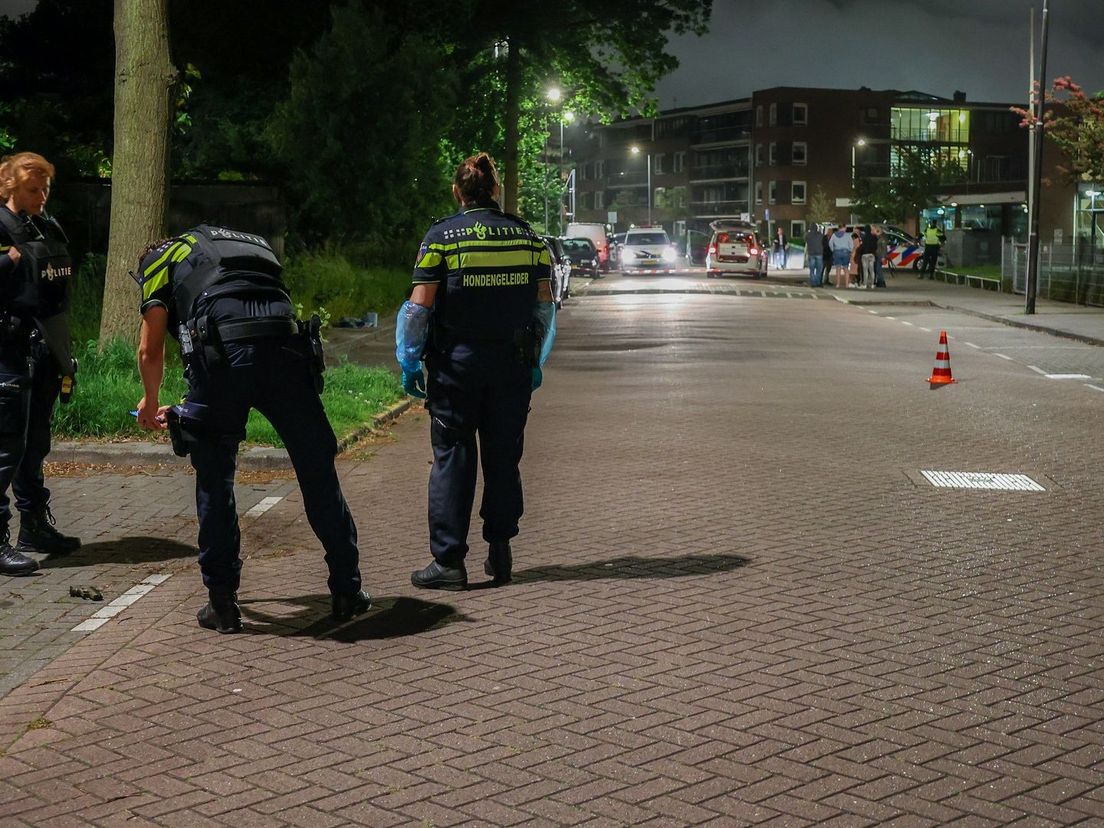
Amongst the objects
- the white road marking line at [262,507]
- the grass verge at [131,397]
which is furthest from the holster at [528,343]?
the grass verge at [131,397]

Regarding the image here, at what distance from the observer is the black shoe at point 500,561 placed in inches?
283

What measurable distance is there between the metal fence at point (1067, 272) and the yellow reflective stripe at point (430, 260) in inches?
1137

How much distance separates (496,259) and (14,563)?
2.75 m

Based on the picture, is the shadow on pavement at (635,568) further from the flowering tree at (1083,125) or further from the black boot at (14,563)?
the flowering tree at (1083,125)

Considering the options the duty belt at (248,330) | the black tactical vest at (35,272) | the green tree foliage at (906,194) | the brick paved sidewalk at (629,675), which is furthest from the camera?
the green tree foliage at (906,194)

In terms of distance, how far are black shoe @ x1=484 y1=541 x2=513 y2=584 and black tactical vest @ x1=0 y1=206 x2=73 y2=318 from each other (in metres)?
2.54

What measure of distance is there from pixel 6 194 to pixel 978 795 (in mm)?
5540

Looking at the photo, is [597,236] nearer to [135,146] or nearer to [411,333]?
[135,146]

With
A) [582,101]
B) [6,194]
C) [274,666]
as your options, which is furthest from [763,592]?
[582,101]

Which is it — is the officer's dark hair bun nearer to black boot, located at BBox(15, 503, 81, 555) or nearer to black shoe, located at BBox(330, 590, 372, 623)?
black shoe, located at BBox(330, 590, 372, 623)

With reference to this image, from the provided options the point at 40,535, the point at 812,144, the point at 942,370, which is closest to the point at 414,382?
the point at 40,535

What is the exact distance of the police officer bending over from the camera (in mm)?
6219

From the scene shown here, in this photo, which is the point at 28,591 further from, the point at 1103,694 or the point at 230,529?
the point at 1103,694

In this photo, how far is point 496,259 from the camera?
277 inches
